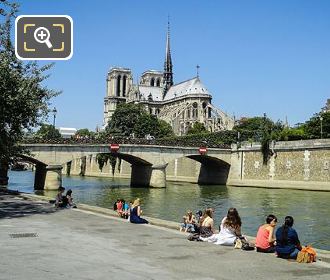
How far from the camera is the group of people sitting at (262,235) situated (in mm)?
12664

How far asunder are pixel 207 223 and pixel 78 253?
487 centimetres

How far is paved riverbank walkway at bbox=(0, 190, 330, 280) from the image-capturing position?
10.2 meters

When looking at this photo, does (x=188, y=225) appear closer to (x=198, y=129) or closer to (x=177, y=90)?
(x=198, y=129)

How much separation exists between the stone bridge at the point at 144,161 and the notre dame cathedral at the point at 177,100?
172 feet

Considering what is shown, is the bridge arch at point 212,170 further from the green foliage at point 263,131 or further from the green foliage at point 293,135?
the green foliage at point 293,135

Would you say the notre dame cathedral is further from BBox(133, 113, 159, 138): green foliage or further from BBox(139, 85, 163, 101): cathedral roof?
BBox(133, 113, 159, 138): green foliage

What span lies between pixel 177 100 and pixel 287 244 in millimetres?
156020

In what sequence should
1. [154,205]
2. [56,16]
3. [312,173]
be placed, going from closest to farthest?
[56,16] → [154,205] → [312,173]

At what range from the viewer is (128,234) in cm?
1602

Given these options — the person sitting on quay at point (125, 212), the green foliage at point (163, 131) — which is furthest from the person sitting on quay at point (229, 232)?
the green foliage at point (163, 131)

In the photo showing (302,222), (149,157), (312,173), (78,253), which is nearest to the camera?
(78,253)

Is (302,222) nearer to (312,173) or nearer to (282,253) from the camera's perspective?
(282,253)

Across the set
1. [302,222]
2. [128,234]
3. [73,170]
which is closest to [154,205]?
[302,222]

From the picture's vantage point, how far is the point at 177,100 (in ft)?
551
